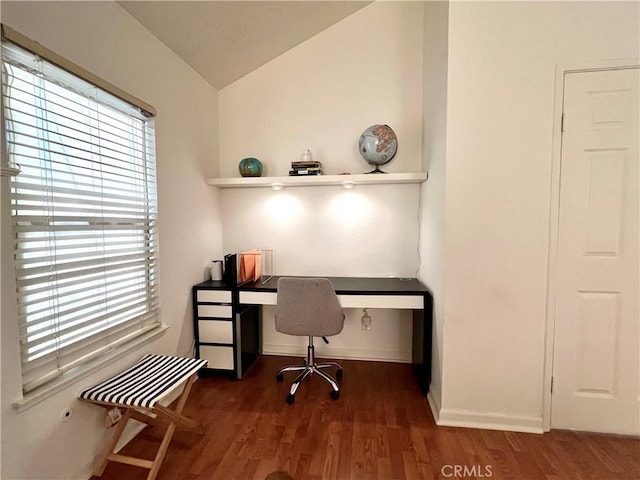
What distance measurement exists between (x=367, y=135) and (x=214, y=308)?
74.3 inches

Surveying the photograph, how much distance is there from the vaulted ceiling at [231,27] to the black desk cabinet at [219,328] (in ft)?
5.89

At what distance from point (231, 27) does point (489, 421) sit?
10.4 ft

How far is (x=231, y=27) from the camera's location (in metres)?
2.07

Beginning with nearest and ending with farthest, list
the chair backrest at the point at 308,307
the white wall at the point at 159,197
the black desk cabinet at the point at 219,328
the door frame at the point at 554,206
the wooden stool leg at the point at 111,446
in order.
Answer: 1. the white wall at the point at 159,197
2. the wooden stool leg at the point at 111,446
3. the door frame at the point at 554,206
4. the chair backrest at the point at 308,307
5. the black desk cabinet at the point at 219,328

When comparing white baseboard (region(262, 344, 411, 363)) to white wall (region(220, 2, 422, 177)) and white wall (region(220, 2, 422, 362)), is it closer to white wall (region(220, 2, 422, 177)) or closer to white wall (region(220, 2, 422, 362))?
white wall (region(220, 2, 422, 362))

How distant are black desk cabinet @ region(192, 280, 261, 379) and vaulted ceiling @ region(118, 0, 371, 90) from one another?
1.79 m

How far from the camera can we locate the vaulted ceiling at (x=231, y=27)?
5.86ft

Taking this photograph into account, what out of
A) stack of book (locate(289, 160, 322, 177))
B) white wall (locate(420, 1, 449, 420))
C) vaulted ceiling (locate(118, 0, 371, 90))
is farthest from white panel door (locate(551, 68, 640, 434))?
vaulted ceiling (locate(118, 0, 371, 90))

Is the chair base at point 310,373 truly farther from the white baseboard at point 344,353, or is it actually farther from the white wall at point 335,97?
the white wall at point 335,97

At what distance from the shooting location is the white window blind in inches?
45.1

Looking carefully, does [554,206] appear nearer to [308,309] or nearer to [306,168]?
[308,309]

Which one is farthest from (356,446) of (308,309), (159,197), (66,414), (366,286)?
(159,197)

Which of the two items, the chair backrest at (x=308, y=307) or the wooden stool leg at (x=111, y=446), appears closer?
the wooden stool leg at (x=111, y=446)

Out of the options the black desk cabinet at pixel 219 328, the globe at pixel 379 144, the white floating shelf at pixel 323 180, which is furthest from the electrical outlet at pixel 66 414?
the globe at pixel 379 144
